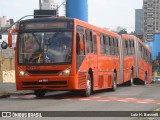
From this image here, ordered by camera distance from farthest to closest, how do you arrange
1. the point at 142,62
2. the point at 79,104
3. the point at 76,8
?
the point at 76,8, the point at 142,62, the point at 79,104

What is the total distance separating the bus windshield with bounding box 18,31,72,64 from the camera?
1933cm

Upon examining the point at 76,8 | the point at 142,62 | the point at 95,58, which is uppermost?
the point at 76,8

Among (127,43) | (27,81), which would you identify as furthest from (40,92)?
(127,43)

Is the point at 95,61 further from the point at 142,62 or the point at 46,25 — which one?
the point at 142,62

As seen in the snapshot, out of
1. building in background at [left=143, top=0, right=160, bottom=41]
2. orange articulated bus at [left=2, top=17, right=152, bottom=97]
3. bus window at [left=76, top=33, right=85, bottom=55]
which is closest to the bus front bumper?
orange articulated bus at [left=2, top=17, right=152, bottom=97]

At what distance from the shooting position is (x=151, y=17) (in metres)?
125

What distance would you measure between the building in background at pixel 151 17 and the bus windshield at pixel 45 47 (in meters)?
103

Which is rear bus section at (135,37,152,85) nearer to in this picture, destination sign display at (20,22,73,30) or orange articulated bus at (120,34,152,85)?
orange articulated bus at (120,34,152,85)

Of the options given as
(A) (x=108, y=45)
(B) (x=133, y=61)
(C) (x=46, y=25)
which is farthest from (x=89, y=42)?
(B) (x=133, y=61)

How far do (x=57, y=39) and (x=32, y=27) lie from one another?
3.80ft

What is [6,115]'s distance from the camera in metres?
12.5

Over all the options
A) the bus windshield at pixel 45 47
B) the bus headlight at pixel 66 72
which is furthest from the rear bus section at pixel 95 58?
the bus windshield at pixel 45 47

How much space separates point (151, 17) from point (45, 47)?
107952mm

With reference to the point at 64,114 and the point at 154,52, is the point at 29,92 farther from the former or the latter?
the point at 154,52
